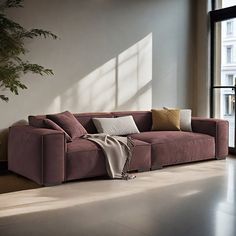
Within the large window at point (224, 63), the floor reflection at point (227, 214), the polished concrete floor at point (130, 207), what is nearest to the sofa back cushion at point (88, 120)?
the polished concrete floor at point (130, 207)

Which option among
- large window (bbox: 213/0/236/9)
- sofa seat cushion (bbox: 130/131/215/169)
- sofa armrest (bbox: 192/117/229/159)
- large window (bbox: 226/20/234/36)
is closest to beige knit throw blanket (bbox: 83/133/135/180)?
sofa seat cushion (bbox: 130/131/215/169)

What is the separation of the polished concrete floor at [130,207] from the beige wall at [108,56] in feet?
5.00

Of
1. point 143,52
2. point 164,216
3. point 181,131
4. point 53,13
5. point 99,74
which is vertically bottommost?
point 164,216

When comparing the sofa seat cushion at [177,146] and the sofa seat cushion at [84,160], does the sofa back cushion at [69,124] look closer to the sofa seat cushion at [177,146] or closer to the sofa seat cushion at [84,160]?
the sofa seat cushion at [84,160]

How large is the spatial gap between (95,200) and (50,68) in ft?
7.52

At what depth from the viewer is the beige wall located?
5.27m

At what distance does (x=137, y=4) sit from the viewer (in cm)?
613

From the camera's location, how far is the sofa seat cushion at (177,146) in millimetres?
5102

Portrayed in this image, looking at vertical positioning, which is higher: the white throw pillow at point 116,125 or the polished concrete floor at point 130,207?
the white throw pillow at point 116,125

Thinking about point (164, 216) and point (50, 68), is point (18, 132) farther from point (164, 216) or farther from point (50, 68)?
point (164, 216)

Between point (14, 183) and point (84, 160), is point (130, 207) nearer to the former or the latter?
point (84, 160)

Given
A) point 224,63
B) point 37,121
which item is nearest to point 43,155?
point 37,121

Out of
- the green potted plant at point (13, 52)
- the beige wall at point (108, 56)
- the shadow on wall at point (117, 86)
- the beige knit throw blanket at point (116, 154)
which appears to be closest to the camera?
the beige knit throw blanket at point (116, 154)

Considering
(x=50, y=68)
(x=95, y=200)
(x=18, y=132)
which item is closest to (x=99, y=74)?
(x=50, y=68)
